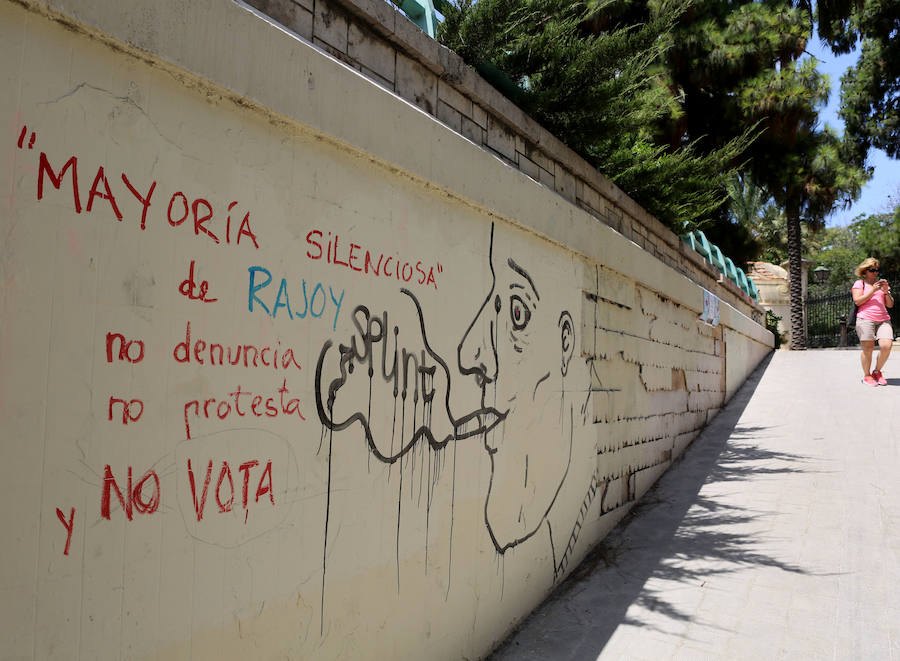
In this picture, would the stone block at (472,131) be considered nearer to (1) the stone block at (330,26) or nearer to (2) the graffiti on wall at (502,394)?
(2) the graffiti on wall at (502,394)

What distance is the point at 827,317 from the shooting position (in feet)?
75.1

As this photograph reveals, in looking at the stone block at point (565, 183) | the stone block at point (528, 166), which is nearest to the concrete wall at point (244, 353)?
the stone block at point (528, 166)

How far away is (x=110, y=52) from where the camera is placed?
5.32ft

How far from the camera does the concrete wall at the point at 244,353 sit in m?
1.48

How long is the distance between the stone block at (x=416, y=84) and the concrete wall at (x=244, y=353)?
9.8 inches

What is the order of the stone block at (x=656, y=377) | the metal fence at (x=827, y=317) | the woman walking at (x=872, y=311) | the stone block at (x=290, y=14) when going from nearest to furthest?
the stone block at (x=290, y=14)
the stone block at (x=656, y=377)
the woman walking at (x=872, y=311)
the metal fence at (x=827, y=317)

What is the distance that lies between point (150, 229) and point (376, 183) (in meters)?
0.99

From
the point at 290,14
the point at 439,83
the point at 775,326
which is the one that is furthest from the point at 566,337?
the point at 775,326

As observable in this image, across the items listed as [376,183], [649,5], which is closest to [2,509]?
[376,183]

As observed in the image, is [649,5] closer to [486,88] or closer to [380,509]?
[486,88]

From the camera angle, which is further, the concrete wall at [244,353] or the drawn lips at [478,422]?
the drawn lips at [478,422]

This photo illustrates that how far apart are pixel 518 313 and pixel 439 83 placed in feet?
4.00

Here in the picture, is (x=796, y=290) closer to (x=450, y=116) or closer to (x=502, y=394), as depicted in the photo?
(x=502, y=394)

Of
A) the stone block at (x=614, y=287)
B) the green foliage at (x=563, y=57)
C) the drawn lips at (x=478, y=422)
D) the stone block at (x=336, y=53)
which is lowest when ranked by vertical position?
the drawn lips at (x=478, y=422)
